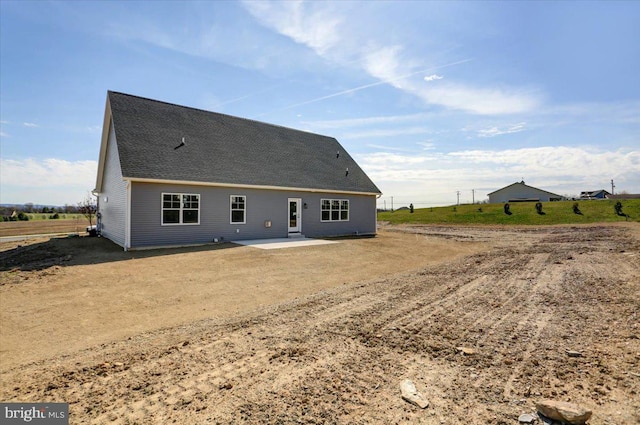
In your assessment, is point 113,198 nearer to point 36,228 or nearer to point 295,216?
point 295,216

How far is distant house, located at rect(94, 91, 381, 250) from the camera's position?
1314 cm

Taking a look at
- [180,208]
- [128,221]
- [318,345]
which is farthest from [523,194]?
[318,345]

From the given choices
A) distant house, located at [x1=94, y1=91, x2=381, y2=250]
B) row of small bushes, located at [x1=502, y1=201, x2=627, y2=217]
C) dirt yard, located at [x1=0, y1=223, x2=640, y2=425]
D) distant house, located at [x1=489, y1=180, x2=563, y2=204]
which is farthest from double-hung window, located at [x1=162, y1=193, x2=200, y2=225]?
A: distant house, located at [x1=489, y1=180, x2=563, y2=204]

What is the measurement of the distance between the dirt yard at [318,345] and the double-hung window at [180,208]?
5068 millimetres

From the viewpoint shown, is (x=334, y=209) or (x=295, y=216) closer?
(x=295, y=216)

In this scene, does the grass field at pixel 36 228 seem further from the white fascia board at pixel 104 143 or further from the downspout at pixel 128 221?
the downspout at pixel 128 221

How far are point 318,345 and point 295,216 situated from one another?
14.2 m

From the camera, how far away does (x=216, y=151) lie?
53.1ft

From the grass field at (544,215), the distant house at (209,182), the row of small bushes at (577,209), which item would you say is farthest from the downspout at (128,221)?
the row of small bushes at (577,209)

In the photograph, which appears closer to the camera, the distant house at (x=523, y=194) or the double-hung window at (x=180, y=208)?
the double-hung window at (x=180, y=208)

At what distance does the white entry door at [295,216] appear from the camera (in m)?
17.9

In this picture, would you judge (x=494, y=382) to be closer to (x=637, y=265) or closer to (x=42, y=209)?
(x=637, y=265)

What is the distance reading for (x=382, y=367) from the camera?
11.5ft

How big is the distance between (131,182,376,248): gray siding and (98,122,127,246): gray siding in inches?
35.0
